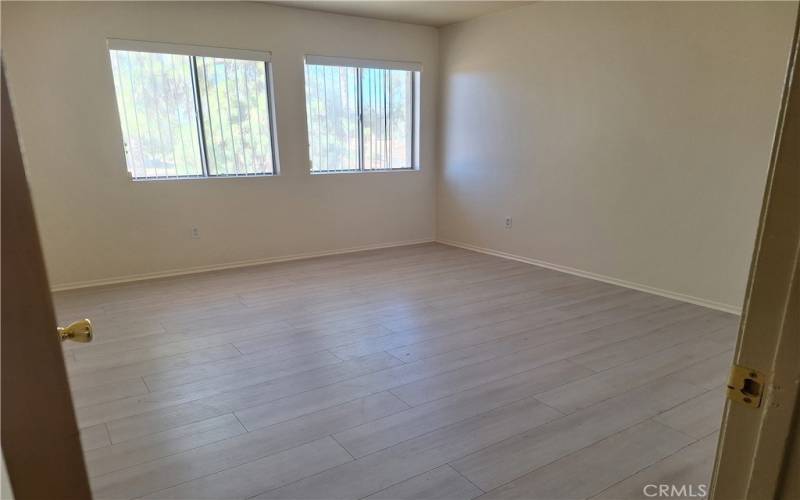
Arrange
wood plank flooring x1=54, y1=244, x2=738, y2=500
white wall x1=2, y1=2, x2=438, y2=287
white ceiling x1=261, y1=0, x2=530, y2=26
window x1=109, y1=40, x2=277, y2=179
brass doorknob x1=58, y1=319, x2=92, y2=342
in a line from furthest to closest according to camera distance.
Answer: white ceiling x1=261, y1=0, x2=530, y2=26, window x1=109, y1=40, x2=277, y2=179, white wall x1=2, y1=2, x2=438, y2=287, wood plank flooring x1=54, y1=244, x2=738, y2=500, brass doorknob x1=58, y1=319, x2=92, y2=342

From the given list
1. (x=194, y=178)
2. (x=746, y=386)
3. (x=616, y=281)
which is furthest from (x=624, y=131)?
(x=194, y=178)

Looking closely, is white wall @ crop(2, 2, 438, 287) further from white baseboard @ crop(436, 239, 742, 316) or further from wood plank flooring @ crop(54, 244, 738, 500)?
white baseboard @ crop(436, 239, 742, 316)

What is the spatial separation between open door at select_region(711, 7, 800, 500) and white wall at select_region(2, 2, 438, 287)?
15.3ft

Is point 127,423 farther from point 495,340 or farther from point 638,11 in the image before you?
point 638,11

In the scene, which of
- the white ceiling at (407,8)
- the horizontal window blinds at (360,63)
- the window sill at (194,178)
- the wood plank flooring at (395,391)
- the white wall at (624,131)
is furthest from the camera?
the horizontal window blinds at (360,63)

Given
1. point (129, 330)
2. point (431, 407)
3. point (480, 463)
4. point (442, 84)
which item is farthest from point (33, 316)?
point (442, 84)

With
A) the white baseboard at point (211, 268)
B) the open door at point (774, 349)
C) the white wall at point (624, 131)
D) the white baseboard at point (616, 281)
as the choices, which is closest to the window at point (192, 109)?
the white baseboard at point (211, 268)

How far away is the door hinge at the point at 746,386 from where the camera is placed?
1.85 ft

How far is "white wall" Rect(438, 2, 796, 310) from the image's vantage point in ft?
10.5

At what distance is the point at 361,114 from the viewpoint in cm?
529

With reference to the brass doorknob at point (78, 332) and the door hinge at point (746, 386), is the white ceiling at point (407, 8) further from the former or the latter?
the door hinge at point (746, 386)

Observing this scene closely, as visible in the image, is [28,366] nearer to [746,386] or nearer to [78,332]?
[78,332]

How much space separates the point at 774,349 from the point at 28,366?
34.6 inches

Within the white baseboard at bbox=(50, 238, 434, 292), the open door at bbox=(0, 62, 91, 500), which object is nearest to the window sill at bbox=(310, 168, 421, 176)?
the white baseboard at bbox=(50, 238, 434, 292)
